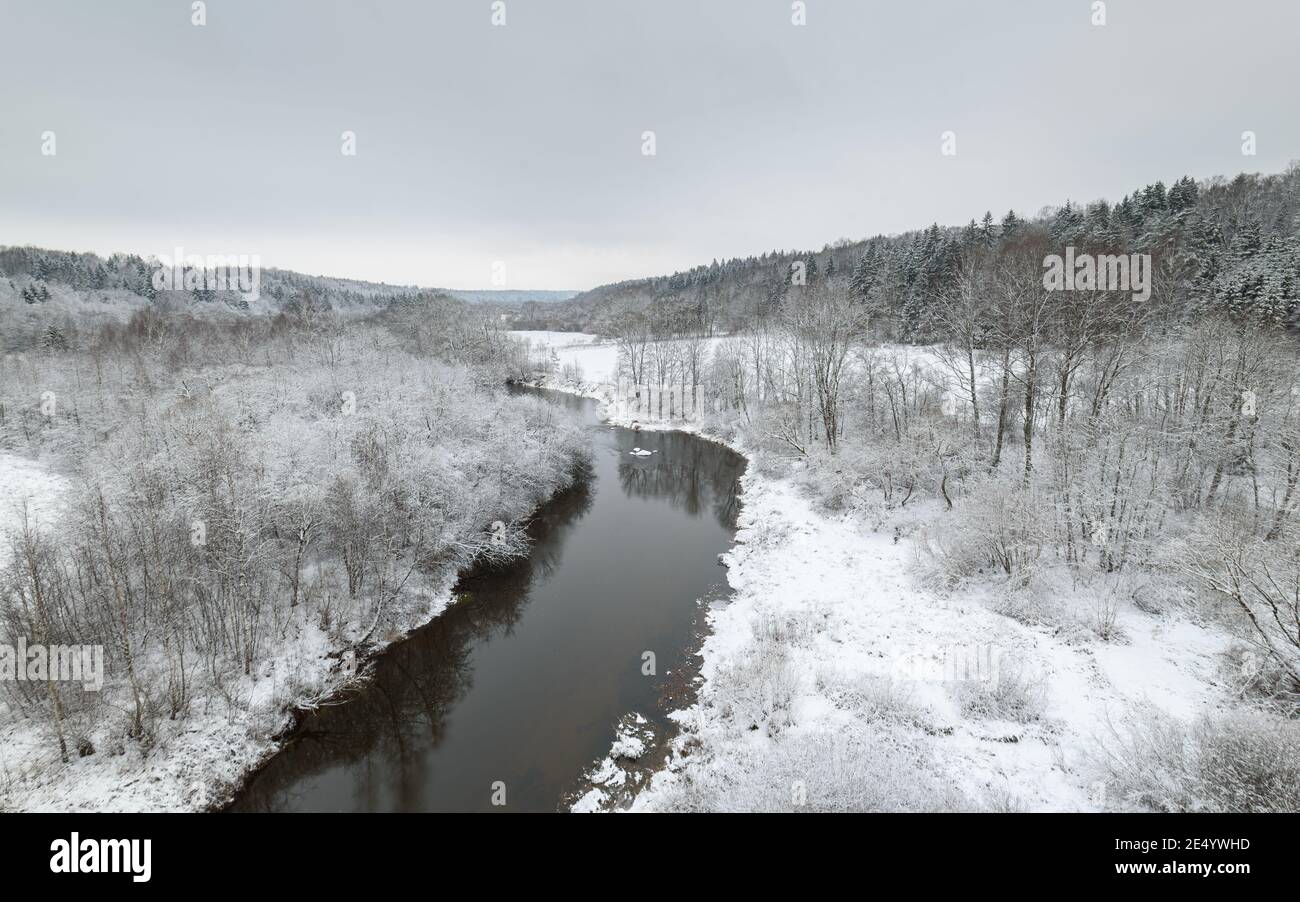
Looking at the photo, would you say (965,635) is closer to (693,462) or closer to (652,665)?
(652,665)

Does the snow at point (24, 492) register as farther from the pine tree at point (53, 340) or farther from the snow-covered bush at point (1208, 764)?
the pine tree at point (53, 340)

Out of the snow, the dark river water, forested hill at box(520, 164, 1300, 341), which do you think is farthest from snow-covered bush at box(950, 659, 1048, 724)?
the snow

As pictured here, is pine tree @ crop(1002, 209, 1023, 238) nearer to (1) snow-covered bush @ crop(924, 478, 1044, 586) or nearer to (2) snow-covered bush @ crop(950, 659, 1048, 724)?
(1) snow-covered bush @ crop(924, 478, 1044, 586)

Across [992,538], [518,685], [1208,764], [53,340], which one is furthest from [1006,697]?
[53,340]

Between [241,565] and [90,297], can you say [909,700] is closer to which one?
[241,565]

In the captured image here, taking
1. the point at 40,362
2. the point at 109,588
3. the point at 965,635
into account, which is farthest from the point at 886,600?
the point at 40,362
